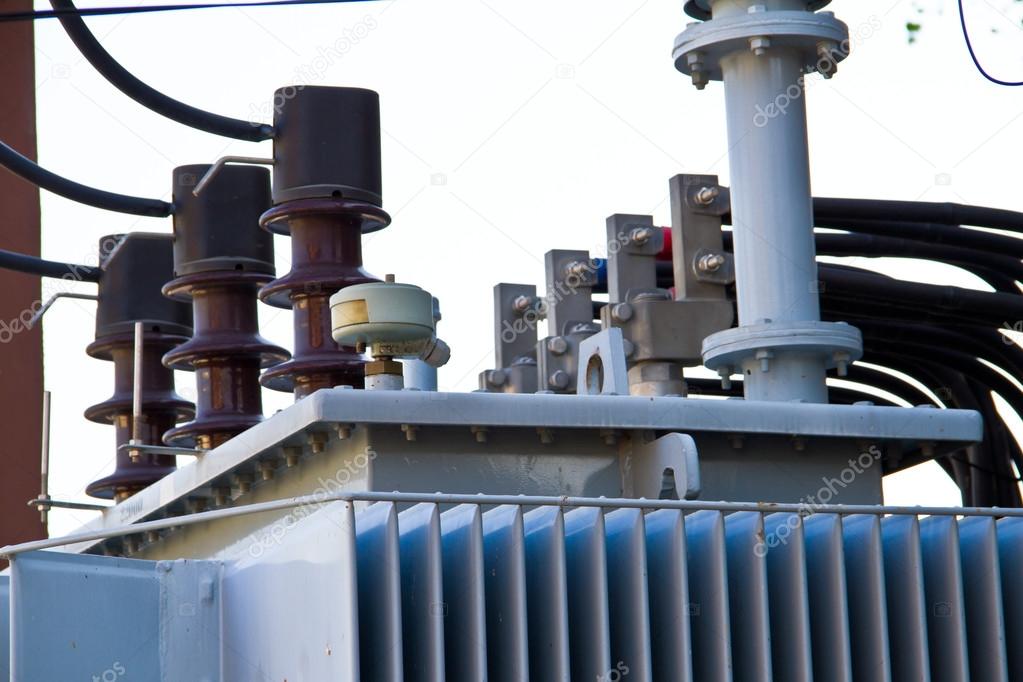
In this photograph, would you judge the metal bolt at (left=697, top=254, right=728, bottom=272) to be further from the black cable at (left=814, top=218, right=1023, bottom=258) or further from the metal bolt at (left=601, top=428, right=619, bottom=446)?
the metal bolt at (left=601, top=428, right=619, bottom=446)

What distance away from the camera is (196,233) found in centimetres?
1113

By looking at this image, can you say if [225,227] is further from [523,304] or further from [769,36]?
[523,304]

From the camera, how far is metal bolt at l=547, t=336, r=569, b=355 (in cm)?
1464

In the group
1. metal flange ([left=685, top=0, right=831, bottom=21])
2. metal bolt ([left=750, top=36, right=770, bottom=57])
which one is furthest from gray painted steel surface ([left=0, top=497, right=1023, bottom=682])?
metal flange ([left=685, top=0, right=831, bottom=21])

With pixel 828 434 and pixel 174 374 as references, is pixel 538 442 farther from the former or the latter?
pixel 174 374

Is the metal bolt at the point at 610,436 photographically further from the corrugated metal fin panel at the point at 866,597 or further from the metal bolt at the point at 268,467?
the metal bolt at the point at 268,467

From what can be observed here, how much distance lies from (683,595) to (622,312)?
233 inches

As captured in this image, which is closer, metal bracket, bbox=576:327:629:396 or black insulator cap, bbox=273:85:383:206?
metal bracket, bbox=576:327:629:396

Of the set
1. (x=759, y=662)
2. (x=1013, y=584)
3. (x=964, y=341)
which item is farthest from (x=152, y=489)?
(x=964, y=341)

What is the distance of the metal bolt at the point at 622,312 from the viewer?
1226cm

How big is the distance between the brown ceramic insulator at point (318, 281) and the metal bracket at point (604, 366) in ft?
5.22

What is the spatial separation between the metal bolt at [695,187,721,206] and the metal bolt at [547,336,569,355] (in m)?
2.21

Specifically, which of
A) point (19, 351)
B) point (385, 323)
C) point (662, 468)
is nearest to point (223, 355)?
point (385, 323)

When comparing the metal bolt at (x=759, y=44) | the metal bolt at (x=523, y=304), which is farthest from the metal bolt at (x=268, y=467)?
the metal bolt at (x=523, y=304)
